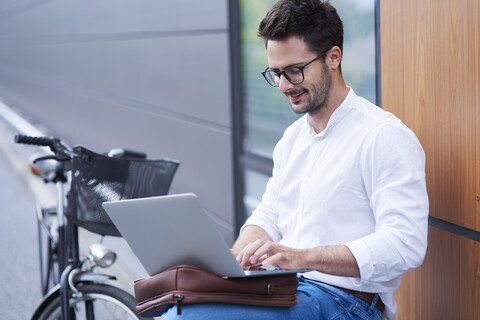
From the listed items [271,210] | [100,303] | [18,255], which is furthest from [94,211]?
[18,255]

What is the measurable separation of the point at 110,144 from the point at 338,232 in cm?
612

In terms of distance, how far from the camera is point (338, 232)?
1.79 metres

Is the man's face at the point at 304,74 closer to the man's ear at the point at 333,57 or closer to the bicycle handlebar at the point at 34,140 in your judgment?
the man's ear at the point at 333,57

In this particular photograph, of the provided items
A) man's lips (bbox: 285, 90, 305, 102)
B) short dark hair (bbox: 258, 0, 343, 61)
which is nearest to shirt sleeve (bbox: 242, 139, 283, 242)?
man's lips (bbox: 285, 90, 305, 102)

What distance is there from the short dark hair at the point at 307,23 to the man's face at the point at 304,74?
22 mm

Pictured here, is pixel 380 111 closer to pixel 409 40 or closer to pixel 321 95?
pixel 321 95

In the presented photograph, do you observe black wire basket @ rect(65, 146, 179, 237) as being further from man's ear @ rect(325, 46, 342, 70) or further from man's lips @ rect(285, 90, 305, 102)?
man's ear @ rect(325, 46, 342, 70)

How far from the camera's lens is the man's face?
1.86 meters

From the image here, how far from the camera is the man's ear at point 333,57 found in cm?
188

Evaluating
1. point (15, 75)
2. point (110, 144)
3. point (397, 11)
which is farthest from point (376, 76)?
point (15, 75)

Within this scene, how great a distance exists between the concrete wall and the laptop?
250 cm

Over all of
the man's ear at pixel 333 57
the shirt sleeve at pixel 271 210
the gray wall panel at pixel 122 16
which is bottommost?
the shirt sleeve at pixel 271 210

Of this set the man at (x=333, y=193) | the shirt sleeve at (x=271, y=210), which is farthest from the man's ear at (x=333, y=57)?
the shirt sleeve at (x=271, y=210)

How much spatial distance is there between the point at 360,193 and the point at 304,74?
0.39 metres
